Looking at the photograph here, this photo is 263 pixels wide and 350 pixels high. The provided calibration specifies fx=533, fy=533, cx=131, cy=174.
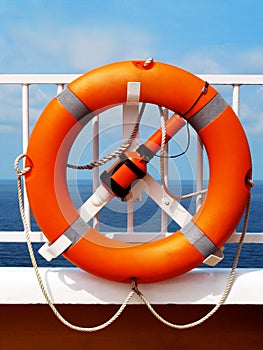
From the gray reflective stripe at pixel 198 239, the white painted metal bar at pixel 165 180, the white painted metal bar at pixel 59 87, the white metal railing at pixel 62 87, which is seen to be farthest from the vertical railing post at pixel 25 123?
the gray reflective stripe at pixel 198 239

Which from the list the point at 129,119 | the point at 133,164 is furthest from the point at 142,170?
the point at 129,119

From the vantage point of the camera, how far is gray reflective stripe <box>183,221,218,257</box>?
5.63 ft

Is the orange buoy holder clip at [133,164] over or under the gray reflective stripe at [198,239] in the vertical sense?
over

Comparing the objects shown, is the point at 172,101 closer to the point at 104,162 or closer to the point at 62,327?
the point at 104,162

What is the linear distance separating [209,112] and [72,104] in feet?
1.44

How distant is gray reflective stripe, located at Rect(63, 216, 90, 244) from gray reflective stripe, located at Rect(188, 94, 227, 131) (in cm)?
50

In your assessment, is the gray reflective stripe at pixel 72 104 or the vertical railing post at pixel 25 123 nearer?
the gray reflective stripe at pixel 72 104

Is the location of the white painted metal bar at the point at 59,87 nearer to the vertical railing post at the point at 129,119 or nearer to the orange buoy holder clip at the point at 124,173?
the vertical railing post at the point at 129,119

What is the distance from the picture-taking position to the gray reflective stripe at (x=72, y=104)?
1.70 m

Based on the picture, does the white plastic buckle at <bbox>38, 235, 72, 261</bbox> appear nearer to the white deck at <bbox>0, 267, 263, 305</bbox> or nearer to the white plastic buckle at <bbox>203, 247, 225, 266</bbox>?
the white deck at <bbox>0, 267, 263, 305</bbox>

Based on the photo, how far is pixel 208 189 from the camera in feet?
5.74

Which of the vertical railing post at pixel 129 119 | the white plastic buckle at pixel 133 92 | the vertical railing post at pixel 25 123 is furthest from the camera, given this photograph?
the vertical railing post at pixel 25 123

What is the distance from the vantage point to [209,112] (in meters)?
1.71

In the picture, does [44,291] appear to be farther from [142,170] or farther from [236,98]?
[236,98]
